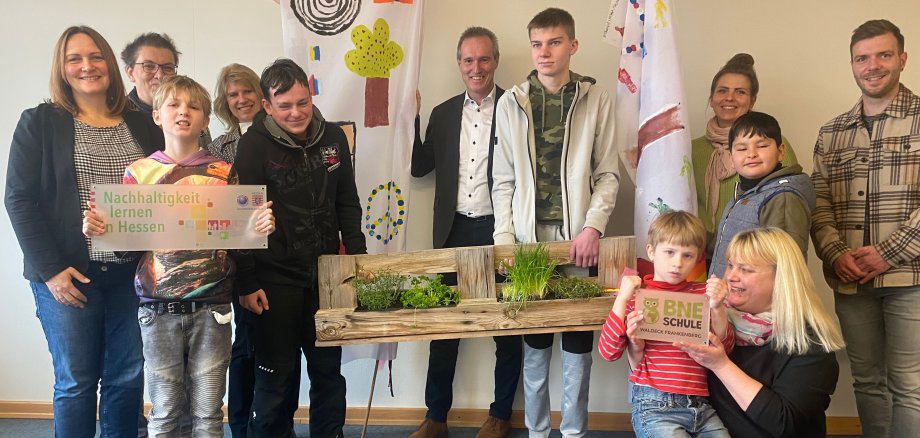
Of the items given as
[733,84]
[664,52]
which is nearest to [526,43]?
[664,52]

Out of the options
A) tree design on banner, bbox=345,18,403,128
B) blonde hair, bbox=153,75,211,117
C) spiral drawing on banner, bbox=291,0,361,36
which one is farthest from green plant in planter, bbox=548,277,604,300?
spiral drawing on banner, bbox=291,0,361,36

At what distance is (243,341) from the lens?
278 centimetres

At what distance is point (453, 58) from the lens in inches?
124

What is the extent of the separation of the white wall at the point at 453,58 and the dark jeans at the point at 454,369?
0.22 metres

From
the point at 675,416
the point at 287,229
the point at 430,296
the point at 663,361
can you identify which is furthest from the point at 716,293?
the point at 287,229

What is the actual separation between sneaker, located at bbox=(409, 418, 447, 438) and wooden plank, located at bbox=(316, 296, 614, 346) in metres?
1.09

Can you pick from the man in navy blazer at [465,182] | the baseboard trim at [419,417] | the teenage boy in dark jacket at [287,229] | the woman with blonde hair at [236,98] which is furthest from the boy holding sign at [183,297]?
the baseboard trim at [419,417]

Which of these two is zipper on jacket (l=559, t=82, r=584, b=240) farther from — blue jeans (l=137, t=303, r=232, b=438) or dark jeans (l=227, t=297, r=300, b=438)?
dark jeans (l=227, t=297, r=300, b=438)

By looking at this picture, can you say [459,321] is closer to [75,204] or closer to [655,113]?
[655,113]

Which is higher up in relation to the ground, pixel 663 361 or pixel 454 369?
pixel 663 361

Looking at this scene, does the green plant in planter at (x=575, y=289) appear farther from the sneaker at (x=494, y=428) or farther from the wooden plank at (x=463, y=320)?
the sneaker at (x=494, y=428)

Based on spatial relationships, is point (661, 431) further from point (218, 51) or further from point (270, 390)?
point (218, 51)

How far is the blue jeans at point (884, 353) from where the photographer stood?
2.39 meters

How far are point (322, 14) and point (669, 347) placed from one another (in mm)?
2125
